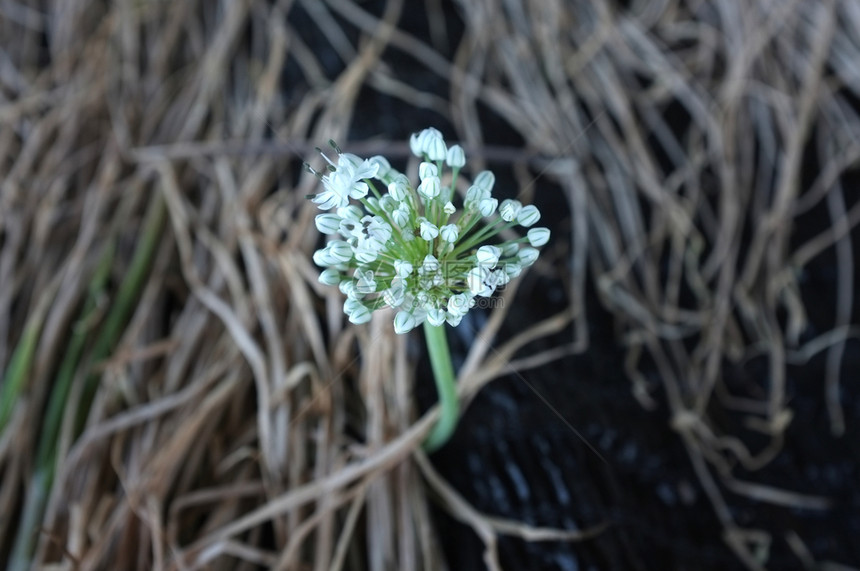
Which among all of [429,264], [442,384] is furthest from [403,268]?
[442,384]

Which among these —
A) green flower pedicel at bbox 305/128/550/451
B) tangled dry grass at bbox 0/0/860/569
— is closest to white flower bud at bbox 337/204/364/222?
green flower pedicel at bbox 305/128/550/451

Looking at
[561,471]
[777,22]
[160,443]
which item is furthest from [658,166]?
[160,443]

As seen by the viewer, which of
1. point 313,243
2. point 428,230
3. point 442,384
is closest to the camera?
point 428,230

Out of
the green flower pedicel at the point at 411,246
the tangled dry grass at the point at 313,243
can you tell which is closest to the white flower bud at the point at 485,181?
the green flower pedicel at the point at 411,246

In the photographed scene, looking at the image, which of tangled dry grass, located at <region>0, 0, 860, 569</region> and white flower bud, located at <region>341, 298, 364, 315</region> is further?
tangled dry grass, located at <region>0, 0, 860, 569</region>

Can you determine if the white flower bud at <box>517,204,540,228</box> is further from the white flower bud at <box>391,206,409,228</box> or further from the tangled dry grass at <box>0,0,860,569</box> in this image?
the tangled dry grass at <box>0,0,860,569</box>

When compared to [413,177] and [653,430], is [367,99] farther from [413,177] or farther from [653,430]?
[653,430]

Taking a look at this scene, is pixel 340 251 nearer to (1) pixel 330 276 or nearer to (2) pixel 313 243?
(1) pixel 330 276

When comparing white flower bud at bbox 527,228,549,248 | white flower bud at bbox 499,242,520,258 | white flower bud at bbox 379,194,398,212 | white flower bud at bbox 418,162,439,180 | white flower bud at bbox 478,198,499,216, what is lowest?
white flower bud at bbox 499,242,520,258
